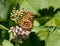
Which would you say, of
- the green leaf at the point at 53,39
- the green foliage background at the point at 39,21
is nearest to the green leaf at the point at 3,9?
the green foliage background at the point at 39,21

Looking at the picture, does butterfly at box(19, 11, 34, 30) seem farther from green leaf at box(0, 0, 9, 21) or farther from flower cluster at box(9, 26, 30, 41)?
green leaf at box(0, 0, 9, 21)

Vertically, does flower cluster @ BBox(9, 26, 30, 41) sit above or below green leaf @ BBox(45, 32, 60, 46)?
above

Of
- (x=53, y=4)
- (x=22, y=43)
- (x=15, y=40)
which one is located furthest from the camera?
(x=53, y=4)

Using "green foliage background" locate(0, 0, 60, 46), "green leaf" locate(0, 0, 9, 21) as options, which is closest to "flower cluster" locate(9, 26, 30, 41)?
"green foliage background" locate(0, 0, 60, 46)

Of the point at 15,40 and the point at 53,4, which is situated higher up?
the point at 53,4

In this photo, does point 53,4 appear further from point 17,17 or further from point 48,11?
point 17,17

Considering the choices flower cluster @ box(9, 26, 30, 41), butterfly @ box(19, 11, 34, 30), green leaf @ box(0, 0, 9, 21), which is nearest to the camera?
flower cluster @ box(9, 26, 30, 41)

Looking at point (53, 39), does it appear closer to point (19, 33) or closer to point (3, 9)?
point (19, 33)

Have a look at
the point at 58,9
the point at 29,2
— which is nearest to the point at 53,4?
the point at 58,9
